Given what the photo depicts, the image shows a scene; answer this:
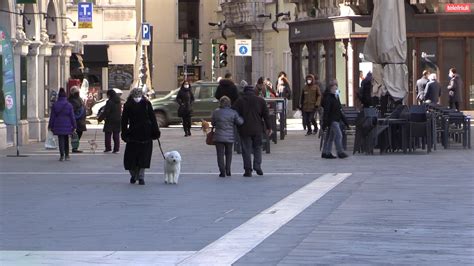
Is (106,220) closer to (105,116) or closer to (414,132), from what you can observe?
(414,132)

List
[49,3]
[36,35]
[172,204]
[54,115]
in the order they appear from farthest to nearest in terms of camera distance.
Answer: [49,3] < [36,35] < [54,115] < [172,204]

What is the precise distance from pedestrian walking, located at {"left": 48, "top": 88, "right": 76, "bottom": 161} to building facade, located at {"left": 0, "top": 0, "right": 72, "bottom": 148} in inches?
129

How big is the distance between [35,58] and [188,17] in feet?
123

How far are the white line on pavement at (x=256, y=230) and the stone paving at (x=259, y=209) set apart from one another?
0.13m

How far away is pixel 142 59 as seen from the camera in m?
57.4

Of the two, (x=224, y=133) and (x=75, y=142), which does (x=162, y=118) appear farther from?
(x=224, y=133)

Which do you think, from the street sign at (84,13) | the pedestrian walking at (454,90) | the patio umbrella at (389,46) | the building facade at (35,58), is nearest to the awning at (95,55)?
the street sign at (84,13)

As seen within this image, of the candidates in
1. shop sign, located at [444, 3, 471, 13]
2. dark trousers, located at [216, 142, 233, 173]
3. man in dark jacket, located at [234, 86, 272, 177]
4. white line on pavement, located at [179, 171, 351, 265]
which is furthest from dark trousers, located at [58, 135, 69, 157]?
shop sign, located at [444, 3, 471, 13]

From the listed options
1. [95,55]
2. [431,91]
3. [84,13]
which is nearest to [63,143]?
[431,91]

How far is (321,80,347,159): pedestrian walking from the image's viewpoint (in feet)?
90.5

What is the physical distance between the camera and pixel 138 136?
21828 mm

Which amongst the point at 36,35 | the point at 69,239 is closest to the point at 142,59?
the point at 36,35

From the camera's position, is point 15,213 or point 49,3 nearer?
point 15,213

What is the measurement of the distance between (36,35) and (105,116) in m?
5.85
